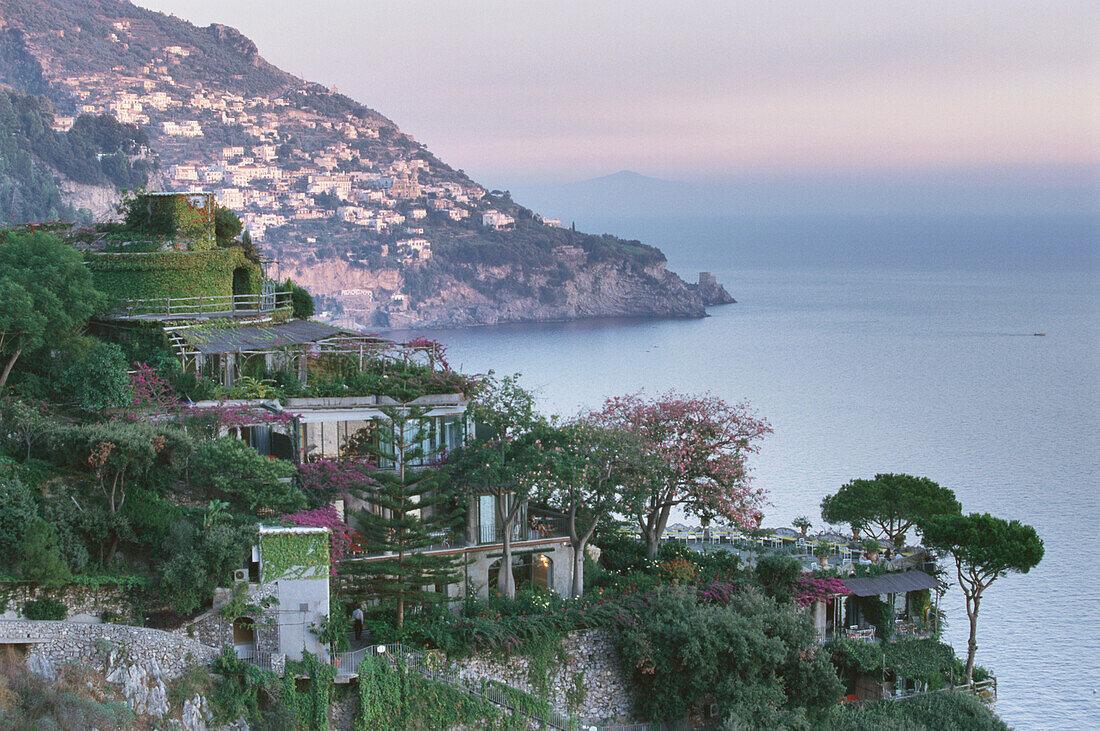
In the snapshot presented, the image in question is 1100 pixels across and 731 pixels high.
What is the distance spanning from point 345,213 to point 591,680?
509 ft

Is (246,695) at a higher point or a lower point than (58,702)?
lower

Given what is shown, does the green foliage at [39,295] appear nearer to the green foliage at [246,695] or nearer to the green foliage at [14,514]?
the green foliage at [14,514]

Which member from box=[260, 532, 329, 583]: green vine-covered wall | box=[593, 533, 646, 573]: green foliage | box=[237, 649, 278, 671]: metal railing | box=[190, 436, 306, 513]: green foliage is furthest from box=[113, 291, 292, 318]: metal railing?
box=[237, 649, 278, 671]: metal railing

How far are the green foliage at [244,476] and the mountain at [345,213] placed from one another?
4161 inches

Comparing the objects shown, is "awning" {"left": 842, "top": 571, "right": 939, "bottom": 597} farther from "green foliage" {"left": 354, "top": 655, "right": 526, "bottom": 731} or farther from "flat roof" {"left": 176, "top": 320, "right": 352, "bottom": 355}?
"flat roof" {"left": 176, "top": 320, "right": 352, "bottom": 355}

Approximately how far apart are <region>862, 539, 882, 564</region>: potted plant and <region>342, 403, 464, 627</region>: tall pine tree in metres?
10.0

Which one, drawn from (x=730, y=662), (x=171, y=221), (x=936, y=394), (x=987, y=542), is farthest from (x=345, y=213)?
(x=730, y=662)

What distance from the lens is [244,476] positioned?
19.2m

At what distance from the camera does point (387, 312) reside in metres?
147

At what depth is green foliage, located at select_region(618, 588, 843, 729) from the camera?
63.4 feet

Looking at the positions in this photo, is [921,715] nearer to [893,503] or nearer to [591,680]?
[893,503]

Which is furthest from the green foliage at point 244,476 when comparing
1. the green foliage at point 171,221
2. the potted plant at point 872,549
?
the potted plant at point 872,549

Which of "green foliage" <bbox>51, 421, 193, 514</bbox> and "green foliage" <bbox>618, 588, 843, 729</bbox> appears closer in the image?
"green foliage" <bbox>51, 421, 193, 514</bbox>

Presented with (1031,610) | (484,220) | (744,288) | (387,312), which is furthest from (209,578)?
(744,288)
